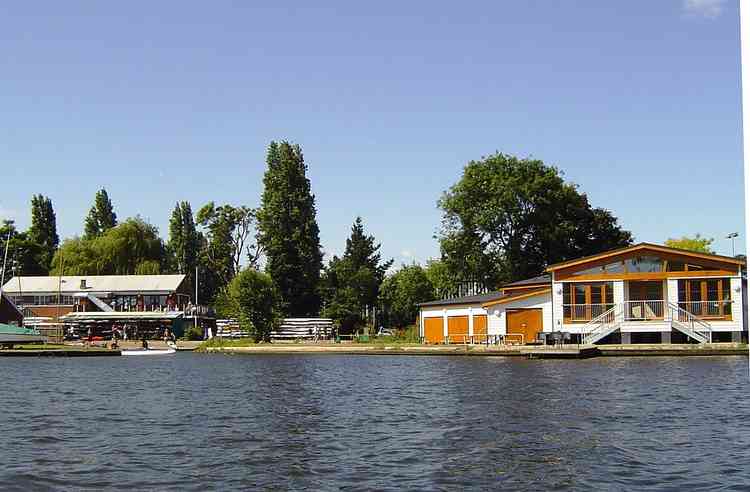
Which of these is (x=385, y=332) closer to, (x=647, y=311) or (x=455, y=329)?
(x=455, y=329)

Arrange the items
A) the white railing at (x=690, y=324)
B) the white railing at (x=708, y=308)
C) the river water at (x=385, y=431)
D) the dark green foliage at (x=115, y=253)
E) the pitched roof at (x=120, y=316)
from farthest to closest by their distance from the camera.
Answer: the dark green foliage at (x=115, y=253), the pitched roof at (x=120, y=316), the white railing at (x=708, y=308), the white railing at (x=690, y=324), the river water at (x=385, y=431)

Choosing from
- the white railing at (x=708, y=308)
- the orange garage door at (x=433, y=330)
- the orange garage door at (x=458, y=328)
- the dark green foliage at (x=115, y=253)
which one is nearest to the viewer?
the white railing at (x=708, y=308)

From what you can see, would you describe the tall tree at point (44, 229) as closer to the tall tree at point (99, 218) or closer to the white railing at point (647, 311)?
the tall tree at point (99, 218)

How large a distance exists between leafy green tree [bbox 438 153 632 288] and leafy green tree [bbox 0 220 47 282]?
62097mm

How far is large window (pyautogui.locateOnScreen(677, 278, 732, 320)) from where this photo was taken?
2402 inches

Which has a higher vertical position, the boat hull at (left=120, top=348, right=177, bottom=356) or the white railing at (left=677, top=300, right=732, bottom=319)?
the white railing at (left=677, top=300, right=732, bottom=319)

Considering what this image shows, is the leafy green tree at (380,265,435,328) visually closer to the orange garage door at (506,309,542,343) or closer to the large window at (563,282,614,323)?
the orange garage door at (506,309,542,343)

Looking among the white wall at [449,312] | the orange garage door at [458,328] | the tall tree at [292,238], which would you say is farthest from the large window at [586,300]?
the tall tree at [292,238]

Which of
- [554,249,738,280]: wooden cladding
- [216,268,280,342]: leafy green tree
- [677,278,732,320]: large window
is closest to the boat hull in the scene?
[216,268,280,342]: leafy green tree

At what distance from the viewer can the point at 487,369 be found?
1859 inches

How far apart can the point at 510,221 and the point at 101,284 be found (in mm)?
48863

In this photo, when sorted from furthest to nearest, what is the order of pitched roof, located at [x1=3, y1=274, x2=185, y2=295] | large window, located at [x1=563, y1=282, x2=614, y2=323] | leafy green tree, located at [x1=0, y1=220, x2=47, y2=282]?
1. leafy green tree, located at [x1=0, y1=220, x2=47, y2=282]
2. pitched roof, located at [x1=3, y1=274, x2=185, y2=295]
3. large window, located at [x1=563, y1=282, x2=614, y2=323]

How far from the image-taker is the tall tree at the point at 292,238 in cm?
9625

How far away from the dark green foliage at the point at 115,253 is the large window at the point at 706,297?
→ 6962 centimetres
